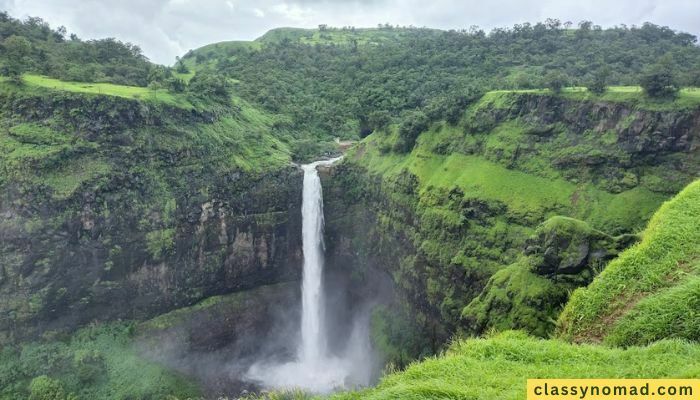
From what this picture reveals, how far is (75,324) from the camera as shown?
102 feet

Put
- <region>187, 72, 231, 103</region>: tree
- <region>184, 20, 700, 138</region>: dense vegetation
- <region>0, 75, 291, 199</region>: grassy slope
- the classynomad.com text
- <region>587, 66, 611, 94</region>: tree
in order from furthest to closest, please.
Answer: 1. <region>184, 20, 700, 138</region>: dense vegetation
2. <region>187, 72, 231, 103</region>: tree
3. <region>0, 75, 291, 199</region>: grassy slope
4. <region>587, 66, 611, 94</region>: tree
5. the classynomad.com text

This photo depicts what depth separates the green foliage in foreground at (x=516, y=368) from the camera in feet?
25.5

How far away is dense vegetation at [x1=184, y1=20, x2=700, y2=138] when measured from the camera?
152ft

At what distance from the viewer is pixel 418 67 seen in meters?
59.2

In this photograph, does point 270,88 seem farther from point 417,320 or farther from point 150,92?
point 417,320

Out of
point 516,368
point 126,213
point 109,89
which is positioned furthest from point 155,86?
A: point 516,368

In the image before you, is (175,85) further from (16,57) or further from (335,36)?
(335,36)

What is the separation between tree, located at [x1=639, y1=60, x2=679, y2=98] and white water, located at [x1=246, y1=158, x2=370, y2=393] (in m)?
24.2

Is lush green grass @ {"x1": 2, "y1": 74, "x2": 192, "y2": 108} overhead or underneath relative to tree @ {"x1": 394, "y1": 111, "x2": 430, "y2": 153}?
overhead

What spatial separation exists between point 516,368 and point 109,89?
35.9 m

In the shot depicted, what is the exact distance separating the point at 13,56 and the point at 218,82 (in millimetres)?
15488

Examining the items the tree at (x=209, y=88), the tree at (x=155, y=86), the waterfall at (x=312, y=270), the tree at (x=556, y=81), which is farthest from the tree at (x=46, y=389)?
the tree at (x=556, y=81)

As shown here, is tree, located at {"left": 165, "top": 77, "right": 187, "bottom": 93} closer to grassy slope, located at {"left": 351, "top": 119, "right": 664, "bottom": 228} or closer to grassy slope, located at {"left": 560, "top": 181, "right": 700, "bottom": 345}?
grassy slope, located at {"left": 351, "top": 119, "right": 664, "bottom": 228}

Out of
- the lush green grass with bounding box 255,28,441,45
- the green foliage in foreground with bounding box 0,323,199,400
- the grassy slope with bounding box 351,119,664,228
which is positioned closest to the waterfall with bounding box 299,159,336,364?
the grassy slope with bounding box 351,119,664,228
